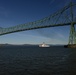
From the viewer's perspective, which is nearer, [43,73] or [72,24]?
[43,73]

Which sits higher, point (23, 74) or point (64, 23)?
point (64, 23)

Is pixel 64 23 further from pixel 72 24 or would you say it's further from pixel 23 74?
pixel 23 74

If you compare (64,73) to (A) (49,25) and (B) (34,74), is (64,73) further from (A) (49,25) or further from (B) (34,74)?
(A) (49,25)

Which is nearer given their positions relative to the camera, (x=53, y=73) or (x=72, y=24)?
(x=53, y=73)

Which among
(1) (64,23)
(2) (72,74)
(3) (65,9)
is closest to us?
(2) (72,74)

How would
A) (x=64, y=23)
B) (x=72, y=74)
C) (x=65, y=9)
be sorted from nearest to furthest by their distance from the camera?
→ (x=72, y=74)
(x=64, y=23)
(x=65, y=9)

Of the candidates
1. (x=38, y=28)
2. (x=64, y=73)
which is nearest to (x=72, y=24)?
(x=38, y=28)

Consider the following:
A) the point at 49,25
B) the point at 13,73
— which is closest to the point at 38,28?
the point at 49,25

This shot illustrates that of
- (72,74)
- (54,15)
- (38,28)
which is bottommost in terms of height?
(72,74)

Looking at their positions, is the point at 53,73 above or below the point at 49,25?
below
